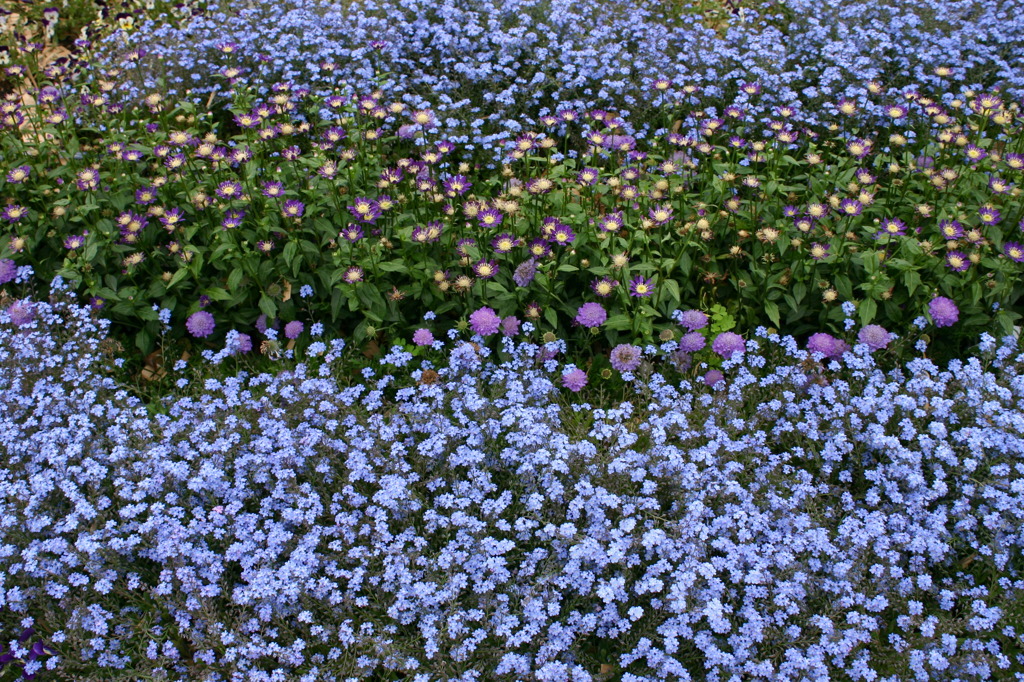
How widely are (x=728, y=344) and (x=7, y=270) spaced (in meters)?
4.19

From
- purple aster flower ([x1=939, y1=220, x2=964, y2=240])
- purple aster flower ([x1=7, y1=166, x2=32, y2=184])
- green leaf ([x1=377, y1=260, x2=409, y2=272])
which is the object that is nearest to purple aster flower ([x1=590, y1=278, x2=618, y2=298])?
green leaf ([x1=377, y1=260, x2=409, y2=272])

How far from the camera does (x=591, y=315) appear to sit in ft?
13.7

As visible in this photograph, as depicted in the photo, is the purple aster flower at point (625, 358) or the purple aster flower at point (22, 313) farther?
the purple aster flower at point (22, 313)

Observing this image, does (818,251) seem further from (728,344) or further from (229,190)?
(229,190)

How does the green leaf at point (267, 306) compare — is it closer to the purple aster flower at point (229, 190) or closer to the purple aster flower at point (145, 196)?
the purple aster flower at point (229, 190)

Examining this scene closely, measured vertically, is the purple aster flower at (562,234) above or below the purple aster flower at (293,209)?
below

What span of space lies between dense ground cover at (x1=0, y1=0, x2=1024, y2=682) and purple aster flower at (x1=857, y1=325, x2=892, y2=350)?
0.02m

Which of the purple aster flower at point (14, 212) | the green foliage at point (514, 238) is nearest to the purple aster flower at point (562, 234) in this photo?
the green foliage at point (514, 238)

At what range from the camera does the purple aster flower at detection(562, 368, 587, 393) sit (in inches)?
154

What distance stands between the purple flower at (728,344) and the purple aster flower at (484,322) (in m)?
1.17

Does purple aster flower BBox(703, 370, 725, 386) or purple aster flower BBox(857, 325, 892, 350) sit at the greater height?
purple aster flower BBox(857, 325, 892, 350)

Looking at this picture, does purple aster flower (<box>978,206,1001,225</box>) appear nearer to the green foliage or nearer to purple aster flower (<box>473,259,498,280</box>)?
the green foliage

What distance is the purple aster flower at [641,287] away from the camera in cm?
417

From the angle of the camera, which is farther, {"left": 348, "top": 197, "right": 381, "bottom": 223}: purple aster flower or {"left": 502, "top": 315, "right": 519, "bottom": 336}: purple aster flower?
{"left": 348, "top": 197, "right": 381, "bottom": 223}: purple aster flower
